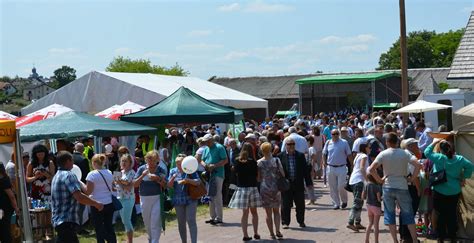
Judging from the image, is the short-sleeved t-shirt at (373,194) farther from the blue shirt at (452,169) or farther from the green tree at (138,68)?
the green tree at (138,68)

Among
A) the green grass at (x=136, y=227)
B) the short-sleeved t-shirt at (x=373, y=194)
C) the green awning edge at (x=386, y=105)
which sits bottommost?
the green grass at (x=136, y=227)

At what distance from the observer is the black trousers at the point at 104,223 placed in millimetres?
10297

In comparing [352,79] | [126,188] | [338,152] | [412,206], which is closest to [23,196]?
[126,188]

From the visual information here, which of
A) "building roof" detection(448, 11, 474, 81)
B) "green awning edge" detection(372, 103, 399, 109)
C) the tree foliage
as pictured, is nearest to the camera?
"building roof" detection(448, 11, 474, 81)

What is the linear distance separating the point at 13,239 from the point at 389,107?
35320mm

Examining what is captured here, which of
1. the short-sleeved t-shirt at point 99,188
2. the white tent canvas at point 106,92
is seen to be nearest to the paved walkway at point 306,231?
the short-sleeved t-shirt at point 99,188

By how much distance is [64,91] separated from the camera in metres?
29.5

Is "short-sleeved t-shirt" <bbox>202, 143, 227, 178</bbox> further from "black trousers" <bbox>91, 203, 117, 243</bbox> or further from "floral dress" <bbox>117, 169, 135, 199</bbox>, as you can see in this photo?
"black trousers" <bbox>91, 203, 117, 243</bbox>

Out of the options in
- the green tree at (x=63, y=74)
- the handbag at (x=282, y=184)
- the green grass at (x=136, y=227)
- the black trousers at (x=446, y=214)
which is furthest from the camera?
the green tree at (x=63, y=74)

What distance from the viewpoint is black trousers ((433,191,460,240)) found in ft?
35.9

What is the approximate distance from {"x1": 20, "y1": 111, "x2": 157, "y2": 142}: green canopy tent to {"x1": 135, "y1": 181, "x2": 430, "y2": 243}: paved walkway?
208 centimetres

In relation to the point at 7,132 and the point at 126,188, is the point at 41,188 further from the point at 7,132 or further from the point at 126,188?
the point at 7,132

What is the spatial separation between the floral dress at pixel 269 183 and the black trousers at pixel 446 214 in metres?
2.52

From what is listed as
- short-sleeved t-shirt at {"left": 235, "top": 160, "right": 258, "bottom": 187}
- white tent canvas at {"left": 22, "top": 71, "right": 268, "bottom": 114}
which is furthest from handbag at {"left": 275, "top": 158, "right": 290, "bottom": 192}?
white tent canvas at {"left": 22, "top": 71, "right": 268, "bottom": 114}
